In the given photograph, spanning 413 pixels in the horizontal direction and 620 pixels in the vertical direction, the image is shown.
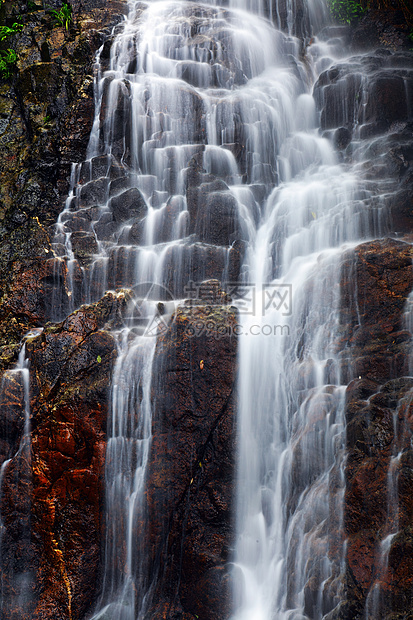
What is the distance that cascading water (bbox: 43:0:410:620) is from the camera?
22.6 ft

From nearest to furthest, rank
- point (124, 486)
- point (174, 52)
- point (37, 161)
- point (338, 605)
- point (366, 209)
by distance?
point (338, 605) → point (124, 486) → point (366, 209) → point (37, 161) → point (174, 52)

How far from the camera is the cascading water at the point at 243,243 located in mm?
6887

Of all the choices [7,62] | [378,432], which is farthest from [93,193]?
[378,432]

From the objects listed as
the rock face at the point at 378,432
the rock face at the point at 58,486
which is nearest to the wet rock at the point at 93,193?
the rock face at the point at 58,486

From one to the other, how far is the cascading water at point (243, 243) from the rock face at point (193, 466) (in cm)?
23

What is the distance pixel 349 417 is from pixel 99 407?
400 centimetres

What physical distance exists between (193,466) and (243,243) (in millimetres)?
5205

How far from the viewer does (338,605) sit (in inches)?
225

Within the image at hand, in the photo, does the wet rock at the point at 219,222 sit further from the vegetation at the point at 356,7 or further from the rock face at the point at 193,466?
the vegetation at the point at 356,7

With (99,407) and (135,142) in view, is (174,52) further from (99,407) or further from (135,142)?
(99,407)

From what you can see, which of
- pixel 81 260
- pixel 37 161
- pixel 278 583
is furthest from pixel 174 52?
pixel 278 583

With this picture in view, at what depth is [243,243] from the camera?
10.2 m

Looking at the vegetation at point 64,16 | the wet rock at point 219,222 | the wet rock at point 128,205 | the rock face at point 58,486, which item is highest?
the vegetation at point 64,16

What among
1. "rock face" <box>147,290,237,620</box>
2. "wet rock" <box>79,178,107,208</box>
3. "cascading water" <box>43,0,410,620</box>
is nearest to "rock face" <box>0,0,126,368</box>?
"cascading water" <box>43,0,410,620</box>
